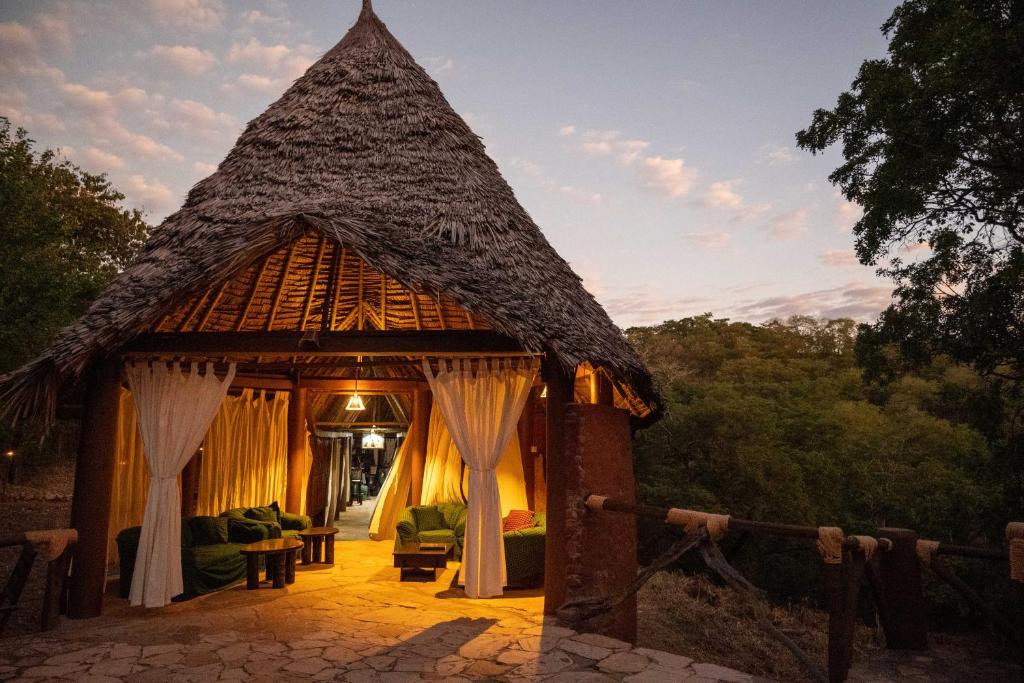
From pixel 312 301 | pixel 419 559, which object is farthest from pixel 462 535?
pixel 312 301

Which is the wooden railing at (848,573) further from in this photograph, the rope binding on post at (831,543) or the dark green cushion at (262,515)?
the dark green cushion at (262,515)

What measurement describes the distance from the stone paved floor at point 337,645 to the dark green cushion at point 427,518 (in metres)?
2.18

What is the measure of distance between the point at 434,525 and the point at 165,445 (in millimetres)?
3643

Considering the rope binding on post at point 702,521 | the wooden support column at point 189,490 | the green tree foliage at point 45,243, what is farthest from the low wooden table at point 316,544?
the green tree foliage at point 45,243

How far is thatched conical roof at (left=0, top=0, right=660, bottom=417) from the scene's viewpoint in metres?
4.80

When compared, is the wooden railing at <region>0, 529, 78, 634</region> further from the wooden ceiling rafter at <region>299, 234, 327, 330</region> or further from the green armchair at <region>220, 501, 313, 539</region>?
the wooden ceiling rafter at <region>299, 234, 327, 330</region>

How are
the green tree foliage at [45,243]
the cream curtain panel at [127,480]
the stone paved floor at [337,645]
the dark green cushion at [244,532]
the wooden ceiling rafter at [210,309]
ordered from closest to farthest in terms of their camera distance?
1. the stone paved floor at [337,645]
2. the wooden ceiling rafter at [210,309]
3. the dark green cushion at [244,532]
4. the cream curtain panel at [127,480]
5. the green tree foliage at [45,243]

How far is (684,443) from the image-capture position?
1650 cm

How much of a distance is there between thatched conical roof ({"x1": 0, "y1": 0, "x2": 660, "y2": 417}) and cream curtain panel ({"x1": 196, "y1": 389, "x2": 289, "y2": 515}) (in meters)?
2.53

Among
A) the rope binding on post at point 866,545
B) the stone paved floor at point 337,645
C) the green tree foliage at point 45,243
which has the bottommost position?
the stone paved floor at point 337,645

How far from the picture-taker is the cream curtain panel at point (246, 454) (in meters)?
8.28

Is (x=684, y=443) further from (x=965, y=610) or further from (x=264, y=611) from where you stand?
(x=264, y=611)

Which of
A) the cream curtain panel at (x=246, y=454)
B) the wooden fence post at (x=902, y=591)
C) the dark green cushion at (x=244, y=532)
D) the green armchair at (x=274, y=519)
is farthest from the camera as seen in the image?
the cream curtain panel at (x=246, y=454)

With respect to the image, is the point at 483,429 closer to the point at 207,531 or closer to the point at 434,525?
the point at 434,525
